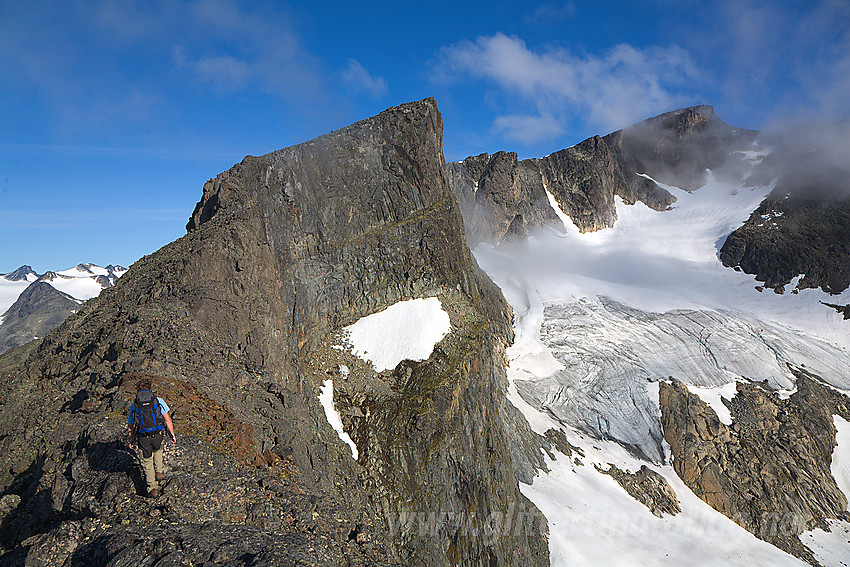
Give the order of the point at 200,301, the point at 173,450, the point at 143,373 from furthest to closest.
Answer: the point at 200,301
the point at 143,373
the point at 173,450

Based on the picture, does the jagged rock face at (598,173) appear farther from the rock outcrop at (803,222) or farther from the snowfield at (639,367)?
the rock outcrop at (803,222)

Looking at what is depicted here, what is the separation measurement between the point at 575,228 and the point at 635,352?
4571cm

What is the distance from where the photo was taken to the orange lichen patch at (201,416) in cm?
1040

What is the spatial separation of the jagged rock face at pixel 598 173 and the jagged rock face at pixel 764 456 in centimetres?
4363

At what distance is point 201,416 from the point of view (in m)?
11.1

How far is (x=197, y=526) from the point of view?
716cm

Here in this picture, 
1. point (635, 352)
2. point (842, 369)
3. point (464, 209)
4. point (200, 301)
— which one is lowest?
point (842, 369)

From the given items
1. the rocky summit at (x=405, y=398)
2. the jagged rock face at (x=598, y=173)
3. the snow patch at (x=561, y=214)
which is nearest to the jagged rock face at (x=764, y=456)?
the rocky summit at (x=405, y=398)

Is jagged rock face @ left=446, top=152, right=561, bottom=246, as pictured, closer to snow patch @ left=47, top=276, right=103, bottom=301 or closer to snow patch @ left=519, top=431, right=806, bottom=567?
snow patch @ left=519, top=431, right=806, bottom=567

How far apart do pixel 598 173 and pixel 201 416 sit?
9635cm

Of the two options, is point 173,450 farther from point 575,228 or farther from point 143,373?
point 575,228

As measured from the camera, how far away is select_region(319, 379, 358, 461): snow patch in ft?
76.3

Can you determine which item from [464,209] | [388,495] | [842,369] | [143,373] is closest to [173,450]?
[143,373]

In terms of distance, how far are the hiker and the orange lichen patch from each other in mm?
2305
